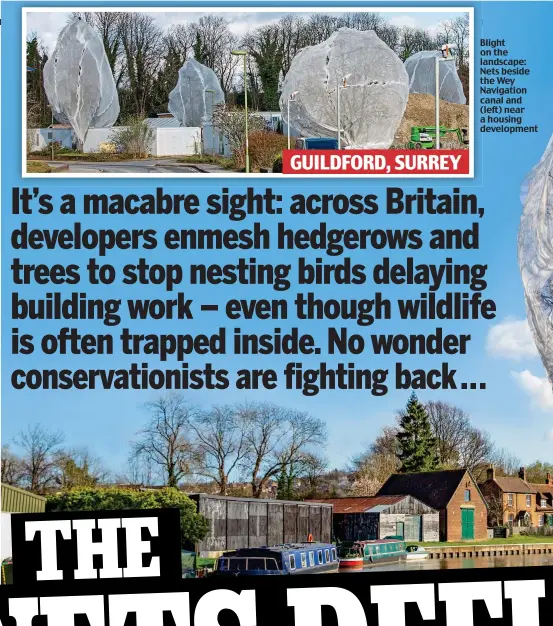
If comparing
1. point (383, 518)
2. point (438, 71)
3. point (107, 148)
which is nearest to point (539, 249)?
point (438, 71)

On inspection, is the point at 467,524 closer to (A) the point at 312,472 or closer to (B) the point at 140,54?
(A) the point at 312,472

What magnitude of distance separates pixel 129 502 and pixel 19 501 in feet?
8.61

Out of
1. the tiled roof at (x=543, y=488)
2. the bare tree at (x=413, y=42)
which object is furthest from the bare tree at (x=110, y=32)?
the tiled roof at (x=543, y=488)

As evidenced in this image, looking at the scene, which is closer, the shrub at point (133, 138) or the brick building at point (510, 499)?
the shrub at point (133, 138)

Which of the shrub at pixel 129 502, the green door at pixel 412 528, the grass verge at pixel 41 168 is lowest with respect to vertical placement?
the green door at pixel 412 528

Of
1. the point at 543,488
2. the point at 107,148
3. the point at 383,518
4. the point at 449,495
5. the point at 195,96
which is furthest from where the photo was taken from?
the point at 543,488

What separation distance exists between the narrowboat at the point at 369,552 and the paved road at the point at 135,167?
9.83 metres

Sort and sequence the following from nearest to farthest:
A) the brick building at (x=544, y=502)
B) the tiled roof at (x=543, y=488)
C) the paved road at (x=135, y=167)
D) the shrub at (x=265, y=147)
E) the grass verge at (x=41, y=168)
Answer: the grass verge at (x=41, y=168)
the paved road at (x=135, y=167)
the shrub at (x=265, y=147)
the tiled roof at (x=543, y=488)
the brick building at (x=544, y=502)

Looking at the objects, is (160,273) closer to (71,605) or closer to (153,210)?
(153,210)

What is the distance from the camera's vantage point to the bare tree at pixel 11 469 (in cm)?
3391

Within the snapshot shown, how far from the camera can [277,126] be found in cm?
3253

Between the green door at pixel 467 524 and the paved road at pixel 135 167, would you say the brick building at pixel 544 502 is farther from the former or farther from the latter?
the paved road at pixel 135 167

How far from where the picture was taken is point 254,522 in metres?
33.4

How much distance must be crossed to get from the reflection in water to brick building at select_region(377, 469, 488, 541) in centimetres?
145
